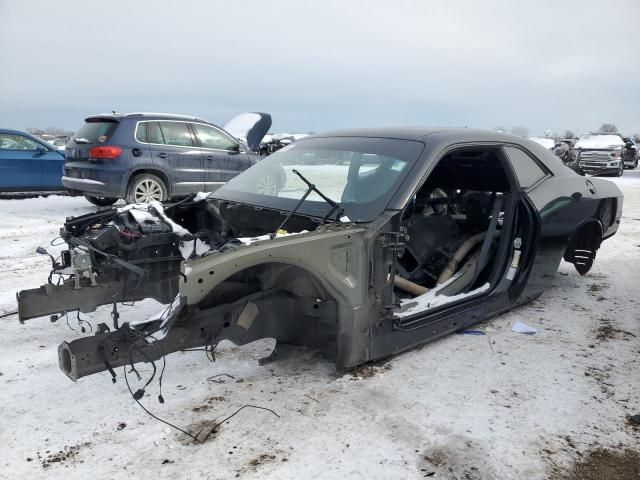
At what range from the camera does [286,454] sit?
2336 mm

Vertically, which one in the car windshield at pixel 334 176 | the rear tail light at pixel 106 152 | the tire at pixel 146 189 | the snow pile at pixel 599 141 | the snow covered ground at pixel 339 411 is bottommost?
the snow covered ground at pixel 339 411

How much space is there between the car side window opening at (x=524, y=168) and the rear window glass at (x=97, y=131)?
6786 mm

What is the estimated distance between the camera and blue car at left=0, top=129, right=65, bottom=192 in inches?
398

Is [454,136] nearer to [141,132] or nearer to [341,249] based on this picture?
[341,249]

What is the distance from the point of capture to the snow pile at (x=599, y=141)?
65.4 ft

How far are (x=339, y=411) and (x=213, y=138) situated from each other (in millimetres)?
7734

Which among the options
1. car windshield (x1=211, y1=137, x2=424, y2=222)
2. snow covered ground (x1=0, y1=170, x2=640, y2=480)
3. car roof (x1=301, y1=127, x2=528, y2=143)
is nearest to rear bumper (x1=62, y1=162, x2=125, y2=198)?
snow covered ground (x1=0, y1=170, x2=640, y2=480)

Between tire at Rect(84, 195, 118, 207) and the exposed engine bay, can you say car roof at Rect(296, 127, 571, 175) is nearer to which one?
the exposed engine bay

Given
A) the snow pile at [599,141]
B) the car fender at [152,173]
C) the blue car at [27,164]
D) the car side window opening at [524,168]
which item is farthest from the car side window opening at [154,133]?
the snow pile at [599,141]

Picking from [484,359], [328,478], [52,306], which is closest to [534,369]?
[484,359]

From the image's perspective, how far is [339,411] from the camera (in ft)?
8.87

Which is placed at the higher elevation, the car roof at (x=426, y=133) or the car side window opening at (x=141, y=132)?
the car side window opening at (x=141, y=132)

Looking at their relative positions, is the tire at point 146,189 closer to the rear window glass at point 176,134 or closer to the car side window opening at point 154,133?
the car side window opening at point 154,133

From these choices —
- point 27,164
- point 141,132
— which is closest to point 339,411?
point 141,132
